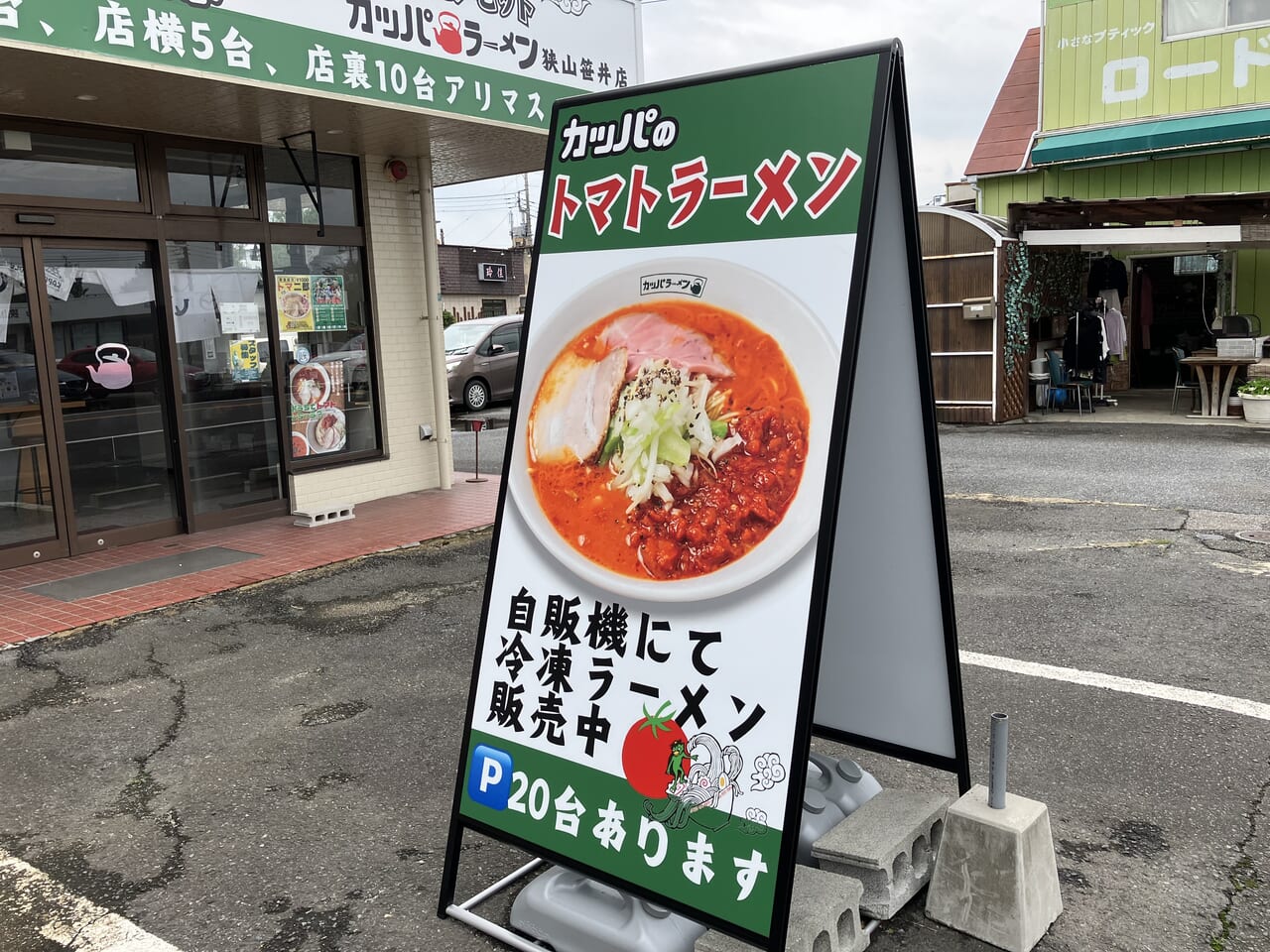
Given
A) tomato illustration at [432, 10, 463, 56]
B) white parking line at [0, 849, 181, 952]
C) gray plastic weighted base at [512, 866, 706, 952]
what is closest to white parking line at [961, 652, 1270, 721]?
gray plastic weighted base at [512, 866, 706, 952]

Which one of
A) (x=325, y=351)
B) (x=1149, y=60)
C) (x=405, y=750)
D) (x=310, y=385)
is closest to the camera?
(x=405, y=750)

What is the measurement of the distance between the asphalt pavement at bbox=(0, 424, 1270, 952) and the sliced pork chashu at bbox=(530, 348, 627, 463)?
4.55 feet

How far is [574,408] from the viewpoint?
2.79 meters

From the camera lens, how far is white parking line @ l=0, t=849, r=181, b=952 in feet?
9.41

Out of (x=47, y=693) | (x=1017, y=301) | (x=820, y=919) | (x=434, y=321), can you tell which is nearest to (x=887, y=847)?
(x=820, y=919)

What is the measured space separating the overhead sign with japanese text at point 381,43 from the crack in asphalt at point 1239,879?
20.9 ft

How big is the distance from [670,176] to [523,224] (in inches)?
1931

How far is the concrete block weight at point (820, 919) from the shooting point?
2471 millimetres

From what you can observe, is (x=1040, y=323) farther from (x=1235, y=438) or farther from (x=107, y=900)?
(x=107, y=900)

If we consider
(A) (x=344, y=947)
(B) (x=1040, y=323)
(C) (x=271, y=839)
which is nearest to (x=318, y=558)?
(C) (x=271, y=839)

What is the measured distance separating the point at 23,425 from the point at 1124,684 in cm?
708

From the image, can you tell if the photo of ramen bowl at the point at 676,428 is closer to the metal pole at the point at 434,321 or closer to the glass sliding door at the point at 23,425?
the glass sliding door at the point at 23,425

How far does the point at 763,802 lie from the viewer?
2299 millimetres

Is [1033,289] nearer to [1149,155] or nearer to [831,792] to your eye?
[1149,155]
